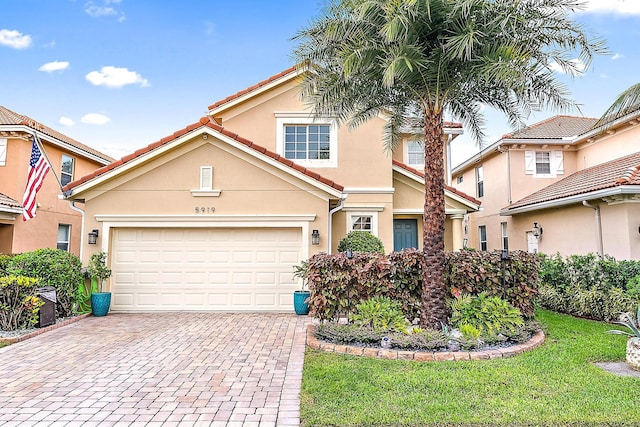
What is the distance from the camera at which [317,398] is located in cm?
475

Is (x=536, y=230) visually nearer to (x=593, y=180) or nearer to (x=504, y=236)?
(x=593, y=180)

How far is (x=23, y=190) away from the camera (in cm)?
1595

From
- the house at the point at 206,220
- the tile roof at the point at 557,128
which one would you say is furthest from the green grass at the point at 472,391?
the tile roof at the point at 557,128

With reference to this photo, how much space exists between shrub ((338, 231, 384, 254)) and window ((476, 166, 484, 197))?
11.9 m

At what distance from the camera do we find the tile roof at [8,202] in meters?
14.4

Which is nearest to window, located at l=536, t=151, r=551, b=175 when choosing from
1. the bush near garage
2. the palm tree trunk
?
the bush near garage

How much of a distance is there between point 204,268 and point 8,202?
9.63m

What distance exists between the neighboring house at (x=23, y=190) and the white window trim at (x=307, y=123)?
8.82 m

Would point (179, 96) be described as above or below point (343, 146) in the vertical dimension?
above

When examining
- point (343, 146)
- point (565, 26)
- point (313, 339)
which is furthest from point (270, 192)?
point (565, 26)

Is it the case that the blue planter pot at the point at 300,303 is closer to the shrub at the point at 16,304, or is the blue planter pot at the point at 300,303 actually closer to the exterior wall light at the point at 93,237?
the exterior wall light at the point at 93,237

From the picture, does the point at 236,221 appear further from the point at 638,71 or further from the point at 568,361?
the point at 638,71

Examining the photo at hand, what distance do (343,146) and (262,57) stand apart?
6.26m

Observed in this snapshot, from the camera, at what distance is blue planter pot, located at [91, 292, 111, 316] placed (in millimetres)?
10328
